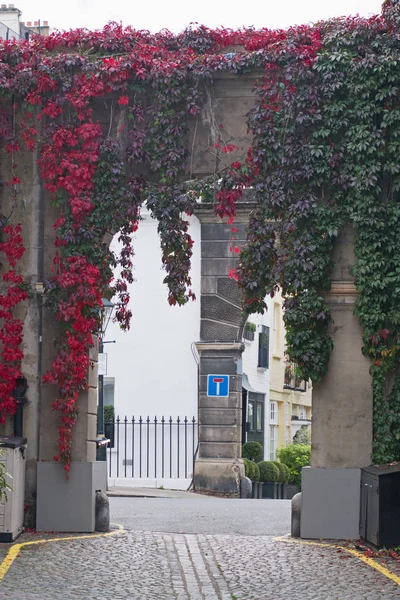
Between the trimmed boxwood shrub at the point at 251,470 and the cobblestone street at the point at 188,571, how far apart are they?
52.2ft

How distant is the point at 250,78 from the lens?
16.8 metres

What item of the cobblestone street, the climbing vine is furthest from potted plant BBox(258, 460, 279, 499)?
the cobblestone street

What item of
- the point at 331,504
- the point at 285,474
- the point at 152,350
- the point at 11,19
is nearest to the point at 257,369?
the point at 152,350

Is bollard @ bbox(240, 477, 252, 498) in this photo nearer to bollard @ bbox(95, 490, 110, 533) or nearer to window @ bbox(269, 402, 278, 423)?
bollard @ bbox(95, 490, 110, 533)

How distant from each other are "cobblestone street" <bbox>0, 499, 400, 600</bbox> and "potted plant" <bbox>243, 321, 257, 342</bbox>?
2086cm

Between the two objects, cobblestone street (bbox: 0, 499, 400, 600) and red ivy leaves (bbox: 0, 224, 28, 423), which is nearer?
cobblestone street (bbox: 0, 499, 400, 600)

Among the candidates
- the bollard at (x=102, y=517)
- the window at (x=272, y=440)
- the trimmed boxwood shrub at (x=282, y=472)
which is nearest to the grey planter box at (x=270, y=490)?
the trimmed boxwood shrub at (x=282, y=472)

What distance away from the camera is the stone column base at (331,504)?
1588 centimetres

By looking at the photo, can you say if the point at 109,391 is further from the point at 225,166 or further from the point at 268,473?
the point at 225,166

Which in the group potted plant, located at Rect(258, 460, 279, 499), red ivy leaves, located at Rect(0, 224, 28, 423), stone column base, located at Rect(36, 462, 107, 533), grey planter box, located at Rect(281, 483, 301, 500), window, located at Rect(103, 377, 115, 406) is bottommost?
grey planter box, located at Rect(281, 483, 301, 500)

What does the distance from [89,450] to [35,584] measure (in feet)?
18.1

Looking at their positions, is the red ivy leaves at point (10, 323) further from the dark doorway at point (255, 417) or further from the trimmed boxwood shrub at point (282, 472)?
the dark doorway at point (255, 417)

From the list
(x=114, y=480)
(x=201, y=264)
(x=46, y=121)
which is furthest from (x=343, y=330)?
(x=114, y=480)

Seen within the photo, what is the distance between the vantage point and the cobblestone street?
11.0 metres
